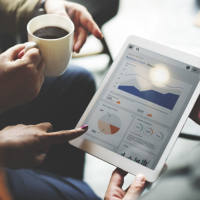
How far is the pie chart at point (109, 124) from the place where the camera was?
81 cm

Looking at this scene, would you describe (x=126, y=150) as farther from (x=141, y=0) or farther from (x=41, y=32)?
(x=141, y=0)

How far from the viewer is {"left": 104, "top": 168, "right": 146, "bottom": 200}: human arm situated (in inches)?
27.7

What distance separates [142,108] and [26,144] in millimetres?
320

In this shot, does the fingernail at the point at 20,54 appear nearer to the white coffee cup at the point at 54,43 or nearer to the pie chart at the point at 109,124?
the white coffee cup at the point at 54,43

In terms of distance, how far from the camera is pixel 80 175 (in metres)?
1.02

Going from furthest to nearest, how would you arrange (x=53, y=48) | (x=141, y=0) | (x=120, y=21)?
(x=141, y=0) → (x=120, y=21) → (x=53, y=48)

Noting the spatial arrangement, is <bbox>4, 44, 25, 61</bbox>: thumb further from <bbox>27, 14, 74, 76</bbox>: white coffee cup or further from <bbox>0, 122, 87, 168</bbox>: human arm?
<bbox>0, 122, 87, 168</bbox>: human arm

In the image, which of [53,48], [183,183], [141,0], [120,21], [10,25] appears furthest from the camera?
[141,0]

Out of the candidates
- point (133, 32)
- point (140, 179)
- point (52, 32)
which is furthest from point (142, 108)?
point (133, 32)

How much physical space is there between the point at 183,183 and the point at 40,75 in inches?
18.2

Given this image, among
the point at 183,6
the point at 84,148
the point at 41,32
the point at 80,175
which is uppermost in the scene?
the point at 183,6

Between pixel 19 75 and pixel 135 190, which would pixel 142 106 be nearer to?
pixel 135 190

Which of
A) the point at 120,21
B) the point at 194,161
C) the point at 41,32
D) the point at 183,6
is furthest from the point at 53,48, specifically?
the point at 183,6

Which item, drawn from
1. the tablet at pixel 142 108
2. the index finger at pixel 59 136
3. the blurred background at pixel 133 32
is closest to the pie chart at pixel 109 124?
the tablet at pixel 142 108
